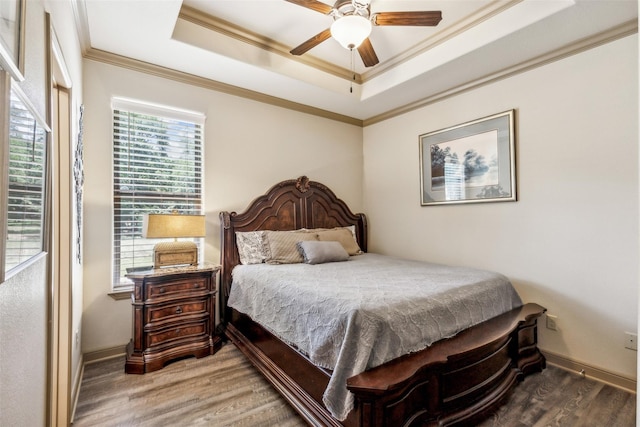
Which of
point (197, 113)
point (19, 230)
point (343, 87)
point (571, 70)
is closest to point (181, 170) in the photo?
point (197, 113)

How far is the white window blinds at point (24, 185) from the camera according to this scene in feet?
2.71

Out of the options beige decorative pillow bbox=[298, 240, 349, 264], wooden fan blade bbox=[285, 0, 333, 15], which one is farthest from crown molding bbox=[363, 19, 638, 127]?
beige decorative pillow bbox=[298, 240, 349, 264]

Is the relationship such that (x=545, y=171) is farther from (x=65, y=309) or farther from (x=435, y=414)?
(x=65, y=309)

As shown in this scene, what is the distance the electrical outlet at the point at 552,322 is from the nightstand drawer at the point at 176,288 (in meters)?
3.03

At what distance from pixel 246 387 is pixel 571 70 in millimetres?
3609

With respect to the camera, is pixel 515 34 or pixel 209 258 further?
pixel 209 258

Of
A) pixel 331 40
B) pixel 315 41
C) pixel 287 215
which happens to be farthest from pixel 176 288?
pixel 331 40

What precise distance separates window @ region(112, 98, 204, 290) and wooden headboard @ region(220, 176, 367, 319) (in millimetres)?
349

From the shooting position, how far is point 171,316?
2594mm

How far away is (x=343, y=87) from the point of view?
3.54m

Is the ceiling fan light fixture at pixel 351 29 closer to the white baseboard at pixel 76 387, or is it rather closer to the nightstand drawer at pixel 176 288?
the nightstand drawer at pixel 176 288

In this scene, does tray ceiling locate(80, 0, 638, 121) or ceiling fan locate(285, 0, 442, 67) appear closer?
ceiling fan locate(285, 0, 442, 67)

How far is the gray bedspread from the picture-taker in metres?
1.56

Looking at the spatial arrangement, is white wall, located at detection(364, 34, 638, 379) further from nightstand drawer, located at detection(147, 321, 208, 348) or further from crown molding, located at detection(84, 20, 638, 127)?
nightstand drawer, located at detection(147, 321, 208, 348)
